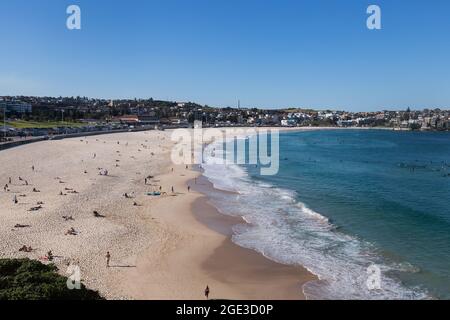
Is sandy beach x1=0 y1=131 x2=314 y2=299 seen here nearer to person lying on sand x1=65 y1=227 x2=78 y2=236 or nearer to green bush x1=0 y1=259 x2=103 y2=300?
person lying on sand x1=65 y1=227 x2=78 y2=236

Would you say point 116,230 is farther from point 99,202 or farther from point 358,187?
point 358,187

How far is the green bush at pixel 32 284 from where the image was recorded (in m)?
9.42

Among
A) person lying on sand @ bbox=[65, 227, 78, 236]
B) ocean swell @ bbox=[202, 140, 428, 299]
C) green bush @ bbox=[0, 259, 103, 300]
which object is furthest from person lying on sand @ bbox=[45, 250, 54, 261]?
ocean swell @ bbox=[202, 140, 428, 299]

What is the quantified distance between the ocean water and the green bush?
8421mm

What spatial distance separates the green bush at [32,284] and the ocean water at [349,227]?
842 centimetres

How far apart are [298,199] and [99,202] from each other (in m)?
13.2

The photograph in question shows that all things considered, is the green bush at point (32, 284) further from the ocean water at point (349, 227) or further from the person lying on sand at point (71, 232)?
the person lying on sand at point (71, 232)

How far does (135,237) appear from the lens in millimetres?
21625

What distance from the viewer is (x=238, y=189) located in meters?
35.9

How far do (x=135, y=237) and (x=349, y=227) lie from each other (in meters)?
11.1

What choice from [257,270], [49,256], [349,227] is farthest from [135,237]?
[349,227]

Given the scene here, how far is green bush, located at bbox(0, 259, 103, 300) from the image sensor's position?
30.9 ft

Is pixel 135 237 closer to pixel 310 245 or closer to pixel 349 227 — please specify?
pixel 310 245
